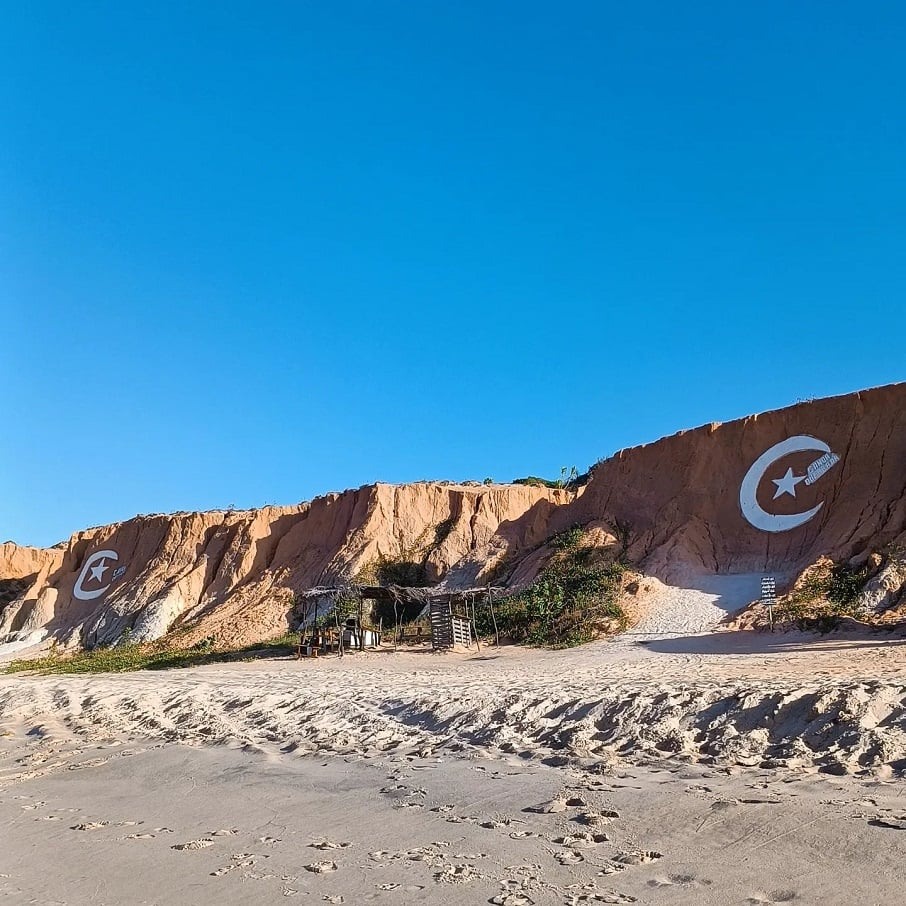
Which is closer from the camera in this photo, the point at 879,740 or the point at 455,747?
the point at 879,740

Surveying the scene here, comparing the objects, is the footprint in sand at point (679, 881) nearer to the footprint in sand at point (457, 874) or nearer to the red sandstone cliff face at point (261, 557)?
the footprint in sand at point (457, 874)

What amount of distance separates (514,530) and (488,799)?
Result: 25311mm

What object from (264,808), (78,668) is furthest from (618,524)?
(264,808)

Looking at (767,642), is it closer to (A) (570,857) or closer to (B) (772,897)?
(A) (570,857)

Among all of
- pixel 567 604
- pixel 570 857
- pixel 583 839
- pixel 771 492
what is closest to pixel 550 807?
pixel 583 839

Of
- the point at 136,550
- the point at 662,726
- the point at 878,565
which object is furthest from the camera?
the point at 136,550

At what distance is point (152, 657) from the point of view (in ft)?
85.0

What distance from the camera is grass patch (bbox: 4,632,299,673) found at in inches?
922

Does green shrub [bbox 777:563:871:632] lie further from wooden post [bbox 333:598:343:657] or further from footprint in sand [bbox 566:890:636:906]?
footprint in sand [bbox 566:890:636:906]

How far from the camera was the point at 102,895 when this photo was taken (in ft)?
14.4

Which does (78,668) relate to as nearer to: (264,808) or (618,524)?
(618,524)

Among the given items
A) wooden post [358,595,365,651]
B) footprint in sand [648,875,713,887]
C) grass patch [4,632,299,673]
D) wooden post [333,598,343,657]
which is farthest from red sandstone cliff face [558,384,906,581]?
footprint in sand [648,875,713,887]

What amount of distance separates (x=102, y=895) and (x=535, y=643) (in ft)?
56.7

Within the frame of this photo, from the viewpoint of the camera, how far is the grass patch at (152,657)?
23.4 m
